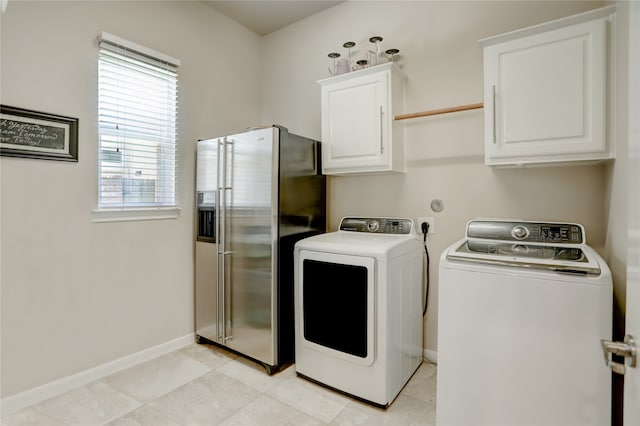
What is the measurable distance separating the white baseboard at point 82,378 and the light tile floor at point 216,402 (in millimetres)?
44

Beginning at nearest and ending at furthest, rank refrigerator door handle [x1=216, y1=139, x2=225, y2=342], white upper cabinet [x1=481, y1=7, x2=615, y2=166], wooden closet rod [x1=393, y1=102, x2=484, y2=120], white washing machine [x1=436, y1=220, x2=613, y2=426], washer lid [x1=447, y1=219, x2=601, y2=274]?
white washing machine [x1=436, y1=220, x2=613, y2=426]
washer lid [x1=447, y1=219, x2=601, y2=274]
white upper cabinet [x1=481, y1=7, x2=615, y2=166]
wooden closet rod [x1=393, y1=102, x2=484, y2=120]
refrigerator door handle [x1=216, y1=139, x2=225, y2=342]

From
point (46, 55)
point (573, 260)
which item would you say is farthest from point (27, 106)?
point (573, 260)

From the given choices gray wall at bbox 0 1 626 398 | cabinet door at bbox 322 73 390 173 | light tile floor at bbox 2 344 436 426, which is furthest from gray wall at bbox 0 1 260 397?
cabinet door at bbox 322 73 390 173

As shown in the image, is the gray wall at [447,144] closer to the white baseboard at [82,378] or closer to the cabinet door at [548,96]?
the cabinet door at [548,96]

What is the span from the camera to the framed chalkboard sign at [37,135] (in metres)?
1.84

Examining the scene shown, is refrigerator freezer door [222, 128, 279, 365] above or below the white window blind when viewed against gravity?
below

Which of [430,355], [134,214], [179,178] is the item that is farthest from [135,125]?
[430,355]

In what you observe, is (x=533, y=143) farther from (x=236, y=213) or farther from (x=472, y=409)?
(x=236, y=213)

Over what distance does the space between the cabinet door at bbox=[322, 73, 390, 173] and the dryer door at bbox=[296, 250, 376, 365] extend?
765 millimetres

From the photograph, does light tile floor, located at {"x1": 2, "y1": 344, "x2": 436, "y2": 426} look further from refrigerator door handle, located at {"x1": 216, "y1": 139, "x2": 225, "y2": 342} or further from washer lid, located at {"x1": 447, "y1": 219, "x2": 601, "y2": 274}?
washer lid, located at {"x1": 447, "y1": 219, "x2": 601, "y2": 274}

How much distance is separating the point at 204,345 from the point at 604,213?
9.49 feet

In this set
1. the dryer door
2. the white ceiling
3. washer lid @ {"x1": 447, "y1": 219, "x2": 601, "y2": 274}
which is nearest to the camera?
washer lid @ {"x1": 447, "y1": 219, "x2": 601, "y2": 274}

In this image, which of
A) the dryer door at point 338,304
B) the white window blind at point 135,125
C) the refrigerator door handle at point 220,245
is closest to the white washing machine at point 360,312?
the dryer door at point 338,304

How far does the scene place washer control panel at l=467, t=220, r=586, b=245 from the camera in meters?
1.86
